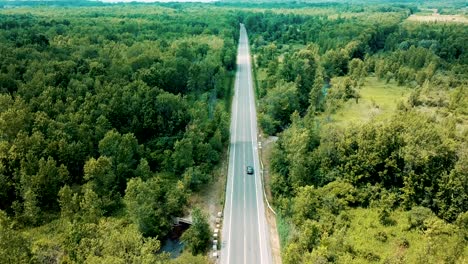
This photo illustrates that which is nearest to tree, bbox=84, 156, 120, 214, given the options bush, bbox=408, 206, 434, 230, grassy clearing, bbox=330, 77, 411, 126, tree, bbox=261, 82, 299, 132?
tree, bbox=261, 82, 299, 132

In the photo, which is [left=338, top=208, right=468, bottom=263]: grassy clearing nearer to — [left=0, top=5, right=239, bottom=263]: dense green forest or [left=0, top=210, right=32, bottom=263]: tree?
[left=0, top=5, right=239, bottom=263]: dense green forest

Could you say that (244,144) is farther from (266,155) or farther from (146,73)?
(146,73)

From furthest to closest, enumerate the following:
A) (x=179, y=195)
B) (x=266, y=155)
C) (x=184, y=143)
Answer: (x=266, y=155) → (x=184, y=143) → (x=179, y=195)

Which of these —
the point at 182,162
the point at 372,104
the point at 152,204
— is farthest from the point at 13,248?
the point at 372,104

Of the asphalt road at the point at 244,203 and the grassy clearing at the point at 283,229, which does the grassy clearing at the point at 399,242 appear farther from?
the asphalt road at the point at 244,203

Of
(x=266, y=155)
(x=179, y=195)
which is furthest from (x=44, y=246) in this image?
(x=266, y=155)

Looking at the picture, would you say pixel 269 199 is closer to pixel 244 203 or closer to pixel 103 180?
pixel 244 203
